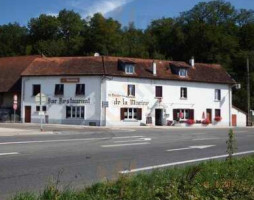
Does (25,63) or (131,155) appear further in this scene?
(25,63)

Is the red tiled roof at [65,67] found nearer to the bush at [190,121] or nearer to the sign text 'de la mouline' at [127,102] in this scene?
the sign text 'de la mouline' at [127,102]

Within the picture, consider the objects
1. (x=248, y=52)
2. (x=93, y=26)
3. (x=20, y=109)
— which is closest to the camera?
(x=20, y=109)

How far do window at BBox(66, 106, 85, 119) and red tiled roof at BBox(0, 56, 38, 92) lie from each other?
8326mm

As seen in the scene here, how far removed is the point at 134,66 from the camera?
5934 centimetres

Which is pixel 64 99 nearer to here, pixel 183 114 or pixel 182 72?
pixel 183 114

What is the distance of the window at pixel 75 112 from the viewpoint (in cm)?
5669

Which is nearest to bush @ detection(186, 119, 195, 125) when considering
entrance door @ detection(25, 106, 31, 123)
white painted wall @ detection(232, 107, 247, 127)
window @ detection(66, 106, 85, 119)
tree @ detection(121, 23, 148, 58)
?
white painted wall @ detection(232, 107, 247, 127)

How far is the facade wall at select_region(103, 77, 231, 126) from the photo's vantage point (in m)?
56.6

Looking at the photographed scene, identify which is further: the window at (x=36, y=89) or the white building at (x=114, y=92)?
the window at (x=36, y=89)

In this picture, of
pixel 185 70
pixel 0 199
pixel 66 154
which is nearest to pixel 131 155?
pixel 66 154

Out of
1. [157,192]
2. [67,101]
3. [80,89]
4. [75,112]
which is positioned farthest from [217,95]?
[157,192]

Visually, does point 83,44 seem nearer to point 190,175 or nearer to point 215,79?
point 215,79

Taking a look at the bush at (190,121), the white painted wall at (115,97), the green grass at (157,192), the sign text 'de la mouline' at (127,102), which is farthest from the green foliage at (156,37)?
the green grass at (157,192)

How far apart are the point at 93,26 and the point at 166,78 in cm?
3788
